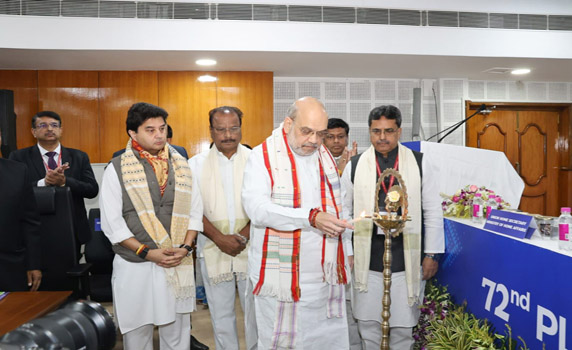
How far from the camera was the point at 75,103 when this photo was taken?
580 cm

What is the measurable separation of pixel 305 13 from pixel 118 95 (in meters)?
2.63

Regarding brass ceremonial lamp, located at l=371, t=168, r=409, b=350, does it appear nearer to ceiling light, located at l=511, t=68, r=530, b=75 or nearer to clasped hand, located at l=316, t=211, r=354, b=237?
clasped hand, located at l=316, t=211, r=354, b=237

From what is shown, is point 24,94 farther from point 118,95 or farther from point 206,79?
point 206,79

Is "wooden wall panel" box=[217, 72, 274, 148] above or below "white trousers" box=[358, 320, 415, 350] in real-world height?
above

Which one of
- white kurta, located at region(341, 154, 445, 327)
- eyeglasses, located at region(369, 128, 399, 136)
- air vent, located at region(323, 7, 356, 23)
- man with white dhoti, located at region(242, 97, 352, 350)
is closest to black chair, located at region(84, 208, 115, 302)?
man with white dhoti, located at region(242, 97, 352, 350)

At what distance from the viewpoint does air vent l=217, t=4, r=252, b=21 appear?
16.0ft

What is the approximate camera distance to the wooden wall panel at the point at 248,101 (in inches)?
232

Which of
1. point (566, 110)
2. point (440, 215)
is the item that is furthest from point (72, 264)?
point (566, 110)

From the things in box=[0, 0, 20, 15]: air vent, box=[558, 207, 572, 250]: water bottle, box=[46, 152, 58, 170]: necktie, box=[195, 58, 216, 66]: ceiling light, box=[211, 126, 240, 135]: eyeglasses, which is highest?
box=[0, 0, 20, 15]: air vent

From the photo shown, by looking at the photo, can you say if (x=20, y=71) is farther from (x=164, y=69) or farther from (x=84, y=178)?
(x=84, y=178)

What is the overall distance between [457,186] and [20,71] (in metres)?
5.45

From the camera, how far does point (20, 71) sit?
5.79 m

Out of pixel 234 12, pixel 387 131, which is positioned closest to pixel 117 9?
pixel 234 12

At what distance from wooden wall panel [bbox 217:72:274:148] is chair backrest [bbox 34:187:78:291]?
321 cm
